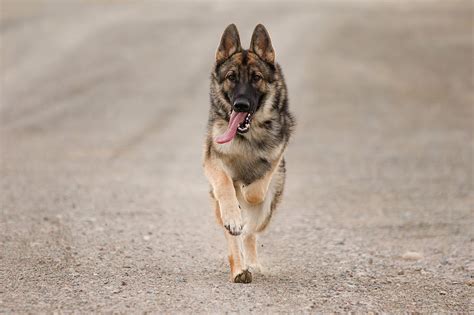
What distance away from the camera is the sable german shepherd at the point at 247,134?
6770 millimetres

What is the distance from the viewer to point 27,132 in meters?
18.6

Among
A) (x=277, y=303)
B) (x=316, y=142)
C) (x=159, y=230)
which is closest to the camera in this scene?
(x=277, y=303)

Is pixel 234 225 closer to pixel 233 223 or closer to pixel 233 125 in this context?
pixel 233 223

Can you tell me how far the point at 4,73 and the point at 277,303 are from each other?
22132 millimetres

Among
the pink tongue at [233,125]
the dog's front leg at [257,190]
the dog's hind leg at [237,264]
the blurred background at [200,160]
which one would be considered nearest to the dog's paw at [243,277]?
the dog's hind leg at [237,264]

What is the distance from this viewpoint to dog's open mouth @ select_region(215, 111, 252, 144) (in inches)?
266

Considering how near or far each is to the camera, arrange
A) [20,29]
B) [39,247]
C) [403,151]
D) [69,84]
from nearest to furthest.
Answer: [39,247] < [403,151] < [69,84] < [20,29]

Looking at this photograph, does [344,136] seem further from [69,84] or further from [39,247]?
[39,247]

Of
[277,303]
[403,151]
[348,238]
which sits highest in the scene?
[277,303]

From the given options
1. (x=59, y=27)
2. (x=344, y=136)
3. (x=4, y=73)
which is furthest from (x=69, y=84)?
(x=344, y=136)

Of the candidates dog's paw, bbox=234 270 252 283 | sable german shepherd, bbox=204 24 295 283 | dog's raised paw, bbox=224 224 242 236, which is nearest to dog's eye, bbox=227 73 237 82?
sable german shepherd, bbox=204 24 295 283

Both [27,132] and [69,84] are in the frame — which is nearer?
[27,132]

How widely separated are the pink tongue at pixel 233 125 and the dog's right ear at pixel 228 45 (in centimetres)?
75

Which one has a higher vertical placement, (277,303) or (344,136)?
(277,303)
